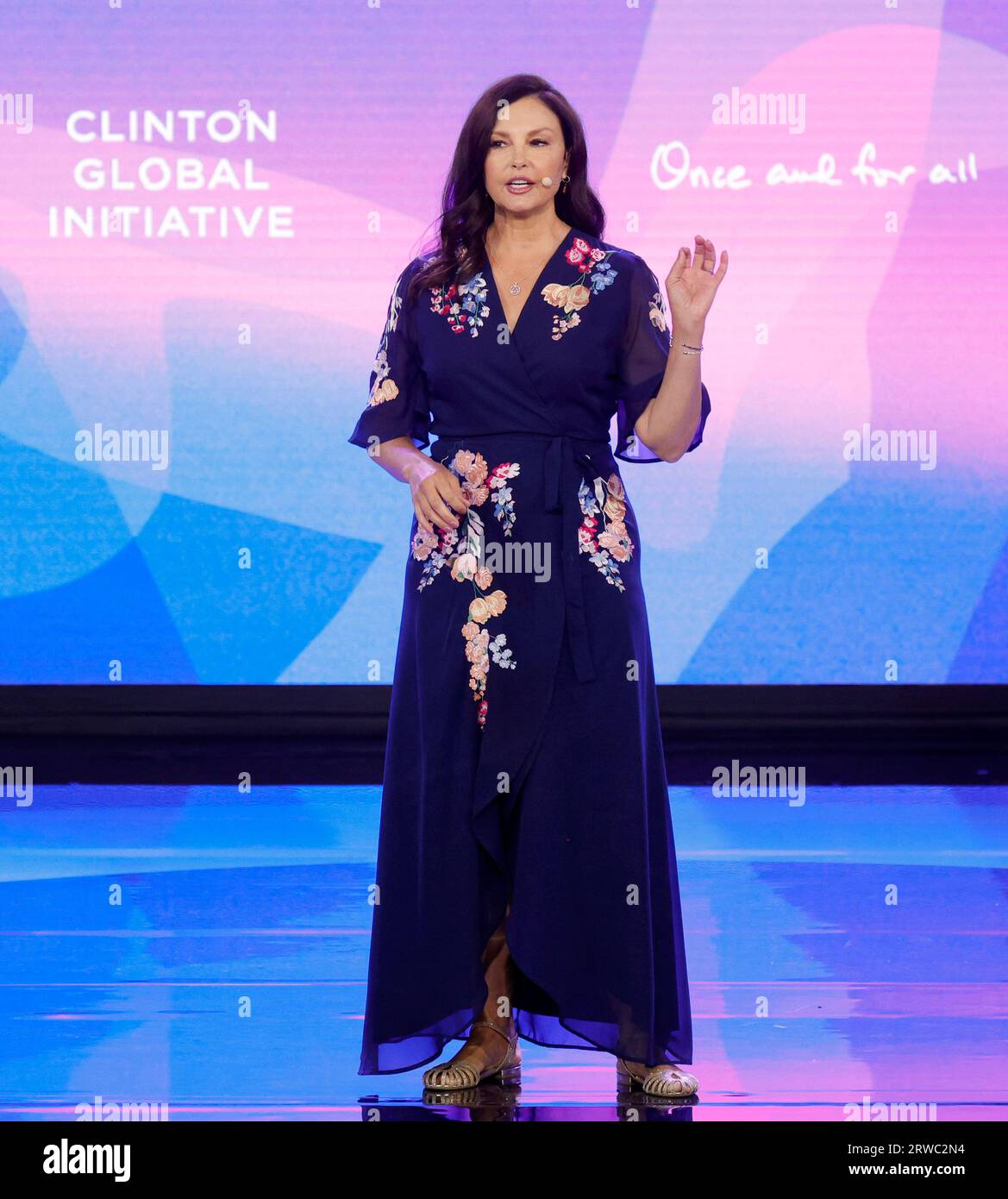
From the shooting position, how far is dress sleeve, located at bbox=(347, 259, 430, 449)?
2256 millimetres

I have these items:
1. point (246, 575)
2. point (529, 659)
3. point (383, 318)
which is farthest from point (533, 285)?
point (246, 575)

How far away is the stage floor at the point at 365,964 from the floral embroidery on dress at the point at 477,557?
22.8 inches

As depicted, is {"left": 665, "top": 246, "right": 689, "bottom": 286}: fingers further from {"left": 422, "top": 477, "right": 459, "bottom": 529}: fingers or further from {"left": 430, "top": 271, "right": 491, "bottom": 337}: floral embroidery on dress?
{"left": 422, "top": 477, "right": 459, "bottom": 529}: fingers

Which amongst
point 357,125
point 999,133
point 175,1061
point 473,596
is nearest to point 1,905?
point 175,1061

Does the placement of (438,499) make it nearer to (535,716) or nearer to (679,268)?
(535,716)

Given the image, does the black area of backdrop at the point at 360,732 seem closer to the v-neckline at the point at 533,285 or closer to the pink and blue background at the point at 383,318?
the pink and blue background at the point at 383,318

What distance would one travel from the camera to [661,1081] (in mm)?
2111

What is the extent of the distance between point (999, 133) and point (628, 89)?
3.81ft

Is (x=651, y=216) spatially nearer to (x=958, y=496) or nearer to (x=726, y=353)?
(x=726, y=353)

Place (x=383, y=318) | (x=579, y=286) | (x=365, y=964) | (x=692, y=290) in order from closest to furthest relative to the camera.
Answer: (x=692, y=290), (x=579, y=286), (x=365, y=964), (x=383, y=318)

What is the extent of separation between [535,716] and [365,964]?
1.00m

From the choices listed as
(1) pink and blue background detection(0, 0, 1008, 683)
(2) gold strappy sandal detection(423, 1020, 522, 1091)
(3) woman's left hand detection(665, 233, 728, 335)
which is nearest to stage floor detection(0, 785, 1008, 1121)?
(2) gold strappy sandal detection(423, 1020, 522, 1091)

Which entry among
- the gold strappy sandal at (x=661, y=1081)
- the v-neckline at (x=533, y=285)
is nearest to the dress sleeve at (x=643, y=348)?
the v-neckline at (x=533, y=285)
